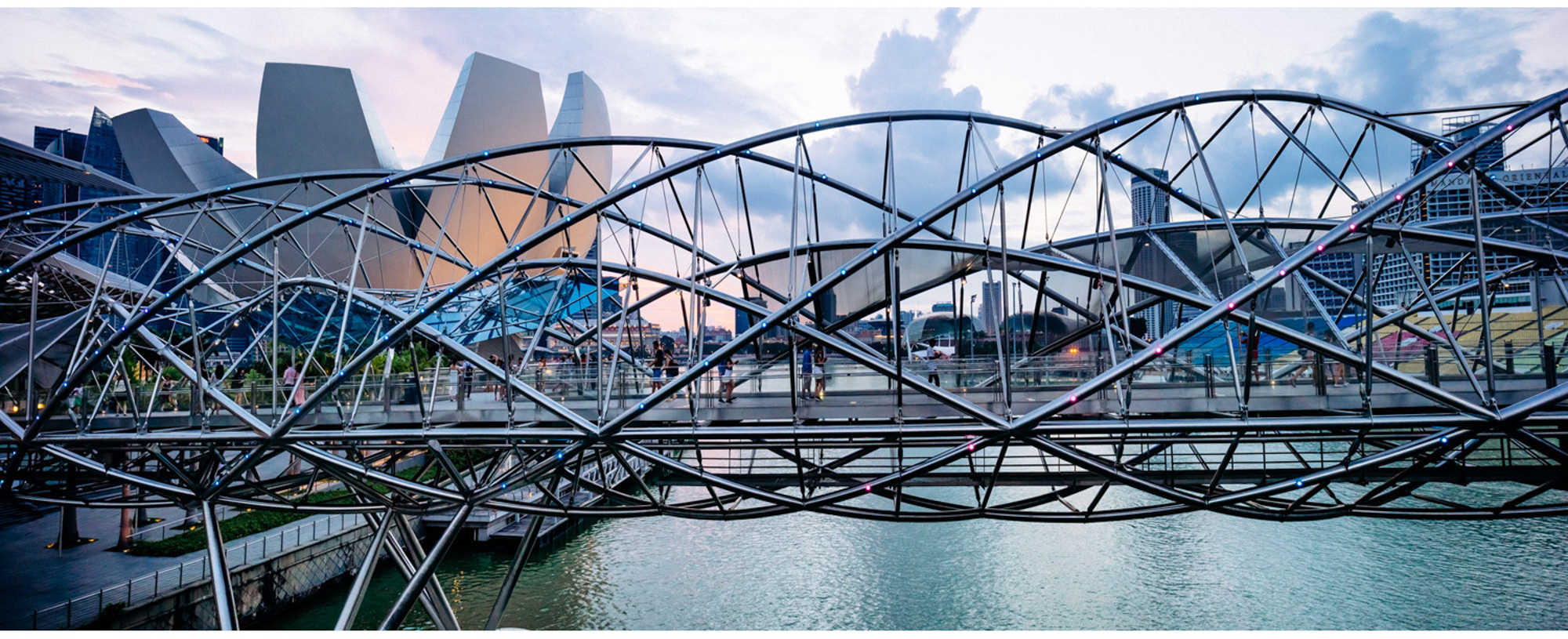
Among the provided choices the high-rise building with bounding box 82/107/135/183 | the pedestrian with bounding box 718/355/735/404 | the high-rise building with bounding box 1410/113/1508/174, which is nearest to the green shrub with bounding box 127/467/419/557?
the pedestrian with bounding box 718/355/735/404

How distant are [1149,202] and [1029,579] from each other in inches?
574

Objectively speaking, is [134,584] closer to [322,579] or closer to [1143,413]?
[322,579]

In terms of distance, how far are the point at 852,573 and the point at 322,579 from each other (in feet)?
66.4

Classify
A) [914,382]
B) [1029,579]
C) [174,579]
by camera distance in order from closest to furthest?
[914,382] → [174,579] → [1029,579]

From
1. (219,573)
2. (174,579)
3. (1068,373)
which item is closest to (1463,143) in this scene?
(1068,373)

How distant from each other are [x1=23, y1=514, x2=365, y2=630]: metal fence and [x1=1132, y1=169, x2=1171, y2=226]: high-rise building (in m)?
26.2

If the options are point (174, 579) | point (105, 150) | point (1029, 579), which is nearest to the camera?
point (174, 579)

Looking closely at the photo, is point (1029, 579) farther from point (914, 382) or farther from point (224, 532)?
point (224, 532)

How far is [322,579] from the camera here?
1250 inches

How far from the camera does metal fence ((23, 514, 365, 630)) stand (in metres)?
22.1

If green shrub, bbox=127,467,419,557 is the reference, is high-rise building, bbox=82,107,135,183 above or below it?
above

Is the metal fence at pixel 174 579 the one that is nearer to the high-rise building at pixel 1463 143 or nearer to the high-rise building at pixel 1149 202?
the high-rise building at pixel 1149 202

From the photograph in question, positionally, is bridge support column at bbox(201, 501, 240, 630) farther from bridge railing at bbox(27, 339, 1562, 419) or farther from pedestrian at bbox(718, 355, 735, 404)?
pedestrian at bbox(718, 355, 735, 404)

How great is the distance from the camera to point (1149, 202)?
2827 cm
